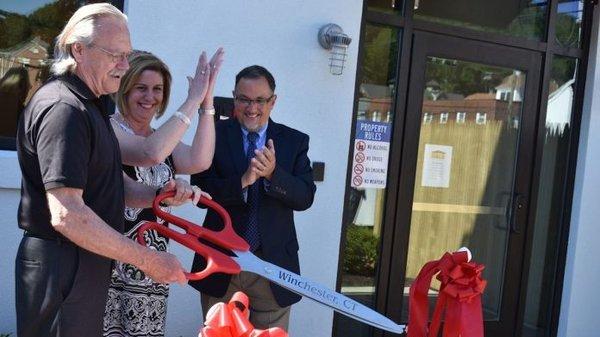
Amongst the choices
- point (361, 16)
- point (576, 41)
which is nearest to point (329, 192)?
point (361, 16)

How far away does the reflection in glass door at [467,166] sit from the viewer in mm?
4863

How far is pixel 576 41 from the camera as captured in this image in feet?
17.1

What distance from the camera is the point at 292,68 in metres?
4.19

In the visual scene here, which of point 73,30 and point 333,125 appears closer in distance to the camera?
point 73,30

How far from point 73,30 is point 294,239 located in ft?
4.60

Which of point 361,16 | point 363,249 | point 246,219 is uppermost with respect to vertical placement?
point 361,16

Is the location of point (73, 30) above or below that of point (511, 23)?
below

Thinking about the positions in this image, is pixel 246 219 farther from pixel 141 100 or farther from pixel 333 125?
pixel 333 125

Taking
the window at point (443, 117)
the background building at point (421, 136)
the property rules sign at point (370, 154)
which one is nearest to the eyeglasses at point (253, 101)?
the background building at point (421, 136)

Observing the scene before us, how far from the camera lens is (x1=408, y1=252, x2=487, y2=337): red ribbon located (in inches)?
103

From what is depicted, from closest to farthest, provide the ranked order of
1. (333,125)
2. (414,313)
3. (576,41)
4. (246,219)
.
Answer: (414,313) < (246,219) < (333,125) < (576,41)

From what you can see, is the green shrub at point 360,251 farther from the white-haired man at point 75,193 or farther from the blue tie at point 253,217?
the white-haired man at point 75,193

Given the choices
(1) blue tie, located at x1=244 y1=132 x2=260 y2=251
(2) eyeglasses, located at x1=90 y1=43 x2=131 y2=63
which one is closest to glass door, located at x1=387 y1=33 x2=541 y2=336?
(1) blue tie, located at x1=244 y1=132 x2=260 y2=251

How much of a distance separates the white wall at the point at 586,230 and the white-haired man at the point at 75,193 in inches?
152
